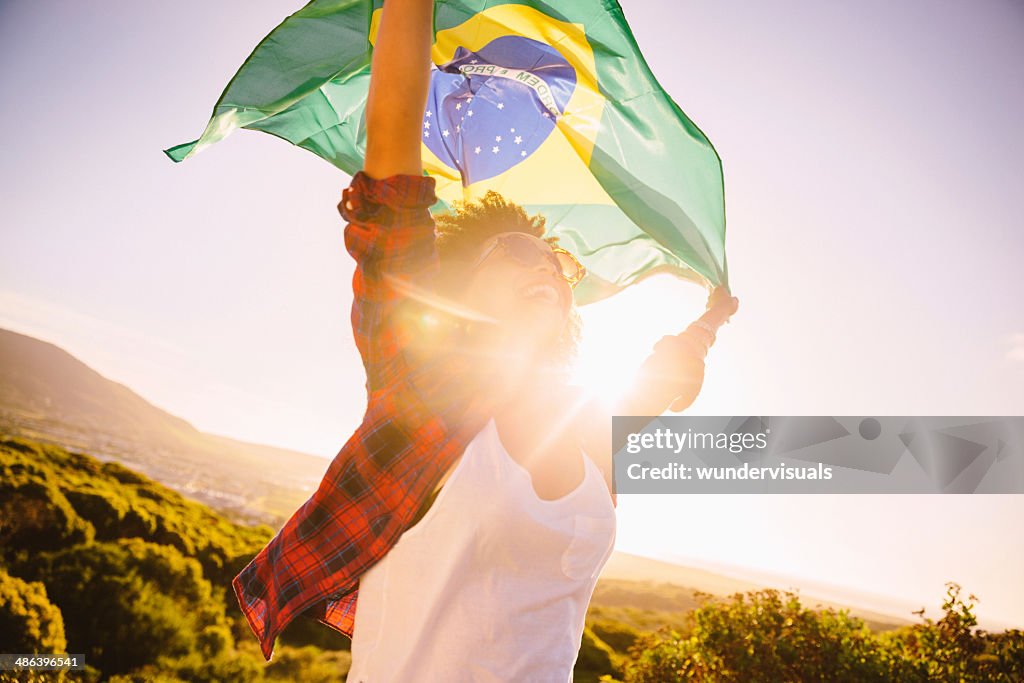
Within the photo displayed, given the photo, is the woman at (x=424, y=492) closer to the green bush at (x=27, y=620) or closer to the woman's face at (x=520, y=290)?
the woman's face at (x=520, y=290)

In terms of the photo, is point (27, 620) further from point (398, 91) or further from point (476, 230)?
point (398, 91)

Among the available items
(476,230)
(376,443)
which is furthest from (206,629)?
(376,443)

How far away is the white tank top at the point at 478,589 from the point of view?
3.65ft

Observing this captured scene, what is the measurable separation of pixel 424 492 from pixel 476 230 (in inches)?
44.8

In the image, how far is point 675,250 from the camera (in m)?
2.54

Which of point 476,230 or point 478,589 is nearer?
point 478,589

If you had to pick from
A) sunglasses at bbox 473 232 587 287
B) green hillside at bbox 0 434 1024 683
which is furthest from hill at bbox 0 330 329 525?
sunglasses at bbox 473 232 587 287

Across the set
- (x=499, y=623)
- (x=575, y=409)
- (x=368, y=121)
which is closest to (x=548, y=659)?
(x=499, y=623)

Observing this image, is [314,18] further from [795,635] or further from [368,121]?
[795,635]

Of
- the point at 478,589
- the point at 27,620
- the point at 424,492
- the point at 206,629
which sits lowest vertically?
the point at 206,629

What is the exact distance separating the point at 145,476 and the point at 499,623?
13.7m

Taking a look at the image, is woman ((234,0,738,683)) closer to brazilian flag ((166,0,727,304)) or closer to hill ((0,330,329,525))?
brazilian flag ((166,0,727,304))

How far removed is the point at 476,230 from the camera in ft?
6.79

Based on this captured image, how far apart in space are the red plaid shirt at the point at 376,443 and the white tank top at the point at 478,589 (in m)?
0.05
